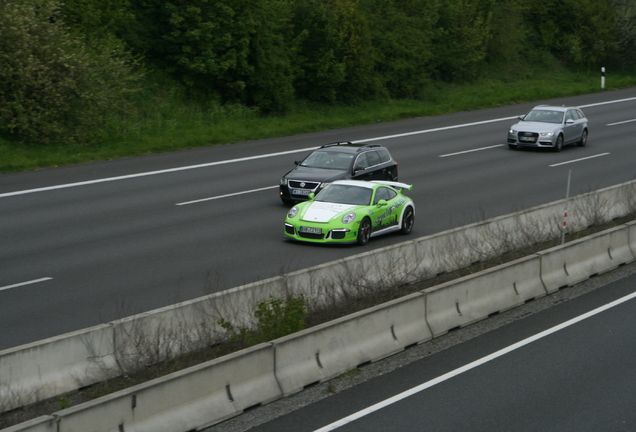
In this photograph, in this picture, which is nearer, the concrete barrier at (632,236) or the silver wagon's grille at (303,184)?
the concrete barrier at (632,236)

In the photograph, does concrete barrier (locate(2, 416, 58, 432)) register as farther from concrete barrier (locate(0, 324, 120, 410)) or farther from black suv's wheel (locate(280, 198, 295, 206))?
black suv's wheel (locate(280, 198, 295, 206))

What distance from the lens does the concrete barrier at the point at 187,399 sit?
25.8 ft

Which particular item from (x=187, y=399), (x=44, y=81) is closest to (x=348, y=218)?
(x=187, y=399)

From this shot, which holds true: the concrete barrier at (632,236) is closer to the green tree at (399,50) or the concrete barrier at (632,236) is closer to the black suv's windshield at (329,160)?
the black suv's windshield at (329,160)

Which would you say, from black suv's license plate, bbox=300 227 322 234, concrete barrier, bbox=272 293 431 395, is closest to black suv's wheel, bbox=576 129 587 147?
black suv's license plate, bbox=300 227 322 234

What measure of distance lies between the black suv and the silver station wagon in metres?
9.94

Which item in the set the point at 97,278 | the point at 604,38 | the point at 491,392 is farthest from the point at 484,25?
the point at 491,392

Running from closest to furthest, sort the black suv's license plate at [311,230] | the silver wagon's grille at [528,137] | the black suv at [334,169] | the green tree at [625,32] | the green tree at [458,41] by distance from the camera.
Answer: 1. the black suv's license plate at [311,230]
2. the black suv at [334,169]
3. the silver wagon's grille at [528,137]
4. the green tree at [458,41]
5. the green tree at [625,32]

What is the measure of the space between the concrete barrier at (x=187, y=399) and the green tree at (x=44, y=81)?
68.2ft

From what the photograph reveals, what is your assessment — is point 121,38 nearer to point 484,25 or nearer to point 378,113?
point 378,113

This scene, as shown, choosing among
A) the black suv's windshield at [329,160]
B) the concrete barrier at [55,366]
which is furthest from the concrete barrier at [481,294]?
the black suv's windshield at [329,160]

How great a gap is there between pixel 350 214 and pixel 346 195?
3.37 ft

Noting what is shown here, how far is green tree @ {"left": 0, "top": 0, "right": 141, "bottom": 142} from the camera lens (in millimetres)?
28125

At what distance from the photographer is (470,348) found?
11.4 meters
